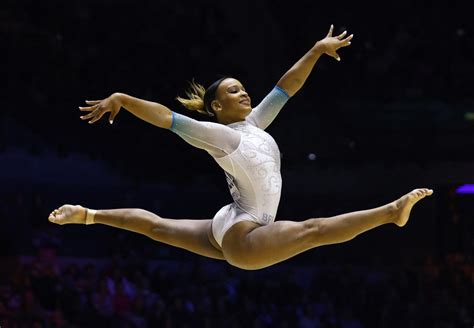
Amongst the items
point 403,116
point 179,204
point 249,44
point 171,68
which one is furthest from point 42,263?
point 403,116

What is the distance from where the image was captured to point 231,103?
14.1 feet

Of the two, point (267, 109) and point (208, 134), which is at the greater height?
point (267, 109)

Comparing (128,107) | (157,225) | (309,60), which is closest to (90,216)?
(157,225)

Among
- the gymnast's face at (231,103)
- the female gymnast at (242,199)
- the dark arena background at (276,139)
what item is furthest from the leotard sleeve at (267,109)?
the dark arena background at (276,139)

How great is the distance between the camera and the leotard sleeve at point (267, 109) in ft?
14.6

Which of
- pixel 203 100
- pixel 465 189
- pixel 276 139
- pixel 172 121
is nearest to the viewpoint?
pixel 172 121

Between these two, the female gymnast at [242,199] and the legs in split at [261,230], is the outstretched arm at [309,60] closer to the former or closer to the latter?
the female gymnast at [242,199]

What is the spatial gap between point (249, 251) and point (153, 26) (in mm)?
5076

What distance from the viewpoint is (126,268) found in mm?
Answer: 7754

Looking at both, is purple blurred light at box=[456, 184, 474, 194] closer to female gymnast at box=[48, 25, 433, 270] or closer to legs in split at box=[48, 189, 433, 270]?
female gymnast at box=[48, 25, 433, 270]

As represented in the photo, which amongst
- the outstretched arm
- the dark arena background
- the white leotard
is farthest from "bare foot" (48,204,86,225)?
the dark arena background

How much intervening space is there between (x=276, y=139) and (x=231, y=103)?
4290mm

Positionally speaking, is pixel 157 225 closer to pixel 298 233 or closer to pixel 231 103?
pixel 231 103

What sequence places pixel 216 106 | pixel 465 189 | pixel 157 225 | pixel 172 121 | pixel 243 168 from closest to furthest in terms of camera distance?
pixel 172 121 → pixel 243 168 → pixel 157 225 → pixel 216 106 → pixel 465 189
